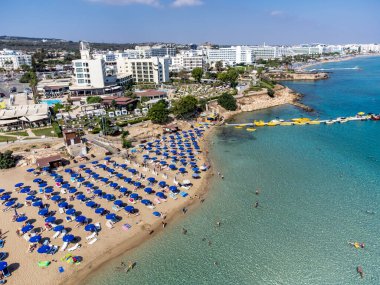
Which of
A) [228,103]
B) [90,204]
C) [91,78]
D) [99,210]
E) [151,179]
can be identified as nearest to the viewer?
[99,210]

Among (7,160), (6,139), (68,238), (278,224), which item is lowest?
(278,224)

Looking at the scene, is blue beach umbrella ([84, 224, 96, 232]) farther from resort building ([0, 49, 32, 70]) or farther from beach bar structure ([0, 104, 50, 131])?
resort building ([0, 49, 32, 70])

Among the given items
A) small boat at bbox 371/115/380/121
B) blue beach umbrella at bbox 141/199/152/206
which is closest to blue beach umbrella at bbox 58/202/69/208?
blue beach umbrella at bbox 141/199/152/206

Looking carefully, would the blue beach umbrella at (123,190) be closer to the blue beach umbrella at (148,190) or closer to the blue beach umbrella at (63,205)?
the blue beach umbrella at (148,190)

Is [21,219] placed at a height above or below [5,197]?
below

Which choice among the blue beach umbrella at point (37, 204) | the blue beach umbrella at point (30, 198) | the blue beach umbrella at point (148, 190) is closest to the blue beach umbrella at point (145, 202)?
the blue beach umbrella at point (148, 190)

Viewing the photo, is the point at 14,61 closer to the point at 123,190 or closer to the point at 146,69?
the point at 146,69

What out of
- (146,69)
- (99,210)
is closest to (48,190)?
(99,210)
